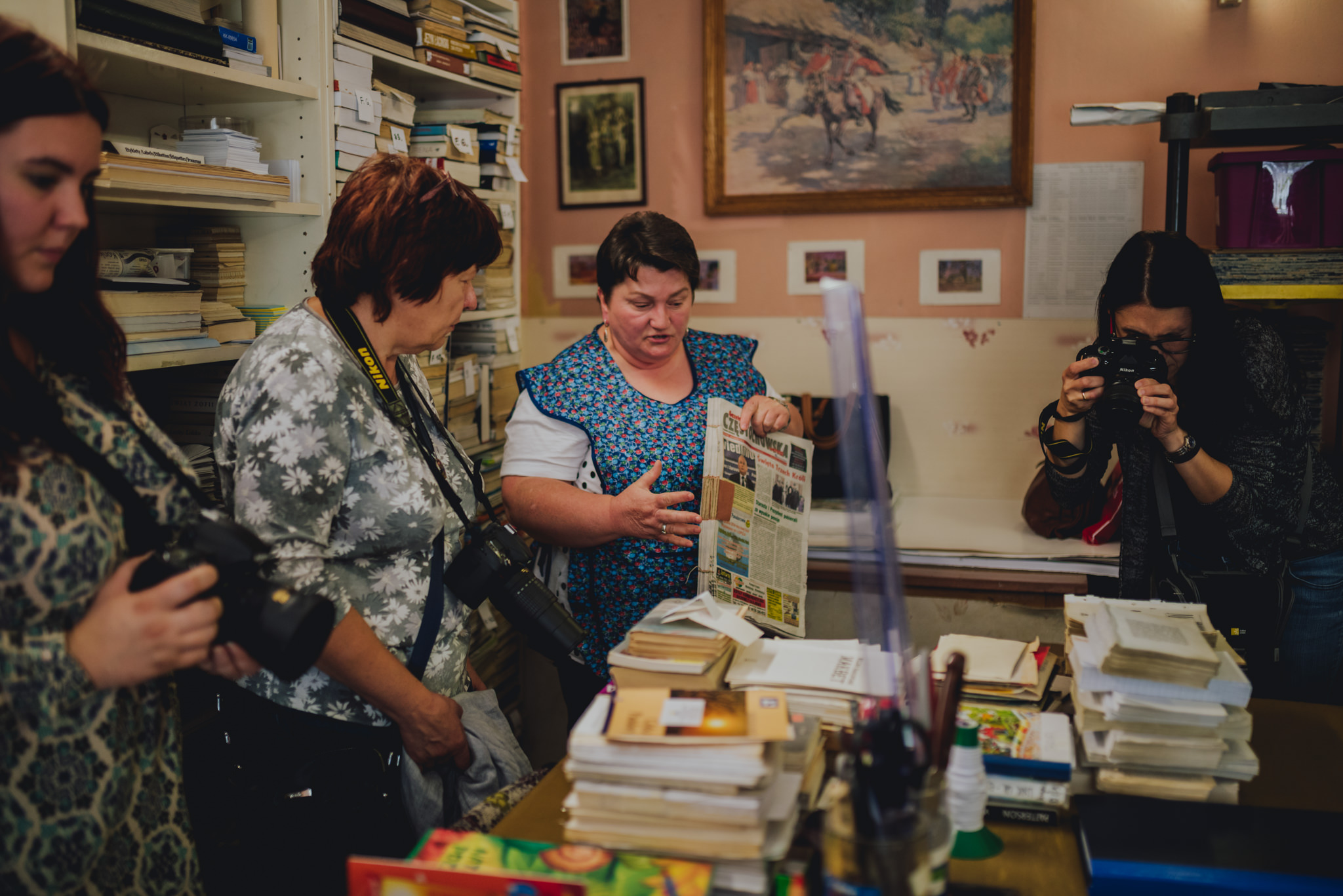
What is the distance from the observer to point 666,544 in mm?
2082

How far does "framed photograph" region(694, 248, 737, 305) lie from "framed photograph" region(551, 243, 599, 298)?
0.39 metres

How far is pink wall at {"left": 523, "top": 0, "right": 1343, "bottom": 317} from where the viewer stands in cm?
290

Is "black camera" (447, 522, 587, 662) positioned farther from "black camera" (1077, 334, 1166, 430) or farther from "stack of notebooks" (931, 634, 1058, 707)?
"black camera" (1077, 334, 1166, 430)

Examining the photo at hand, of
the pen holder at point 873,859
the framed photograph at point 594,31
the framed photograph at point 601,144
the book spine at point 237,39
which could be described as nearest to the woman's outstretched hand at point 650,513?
the pen holder at point 873,859

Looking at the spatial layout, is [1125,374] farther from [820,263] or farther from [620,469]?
[820,263]

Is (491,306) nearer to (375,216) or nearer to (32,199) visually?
(375,216)

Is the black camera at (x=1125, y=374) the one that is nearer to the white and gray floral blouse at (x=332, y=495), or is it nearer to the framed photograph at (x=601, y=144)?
the white and gray floral blouse at (x=332, y=495)

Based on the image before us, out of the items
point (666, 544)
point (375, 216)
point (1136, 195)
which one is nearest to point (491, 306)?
point (666, 544)

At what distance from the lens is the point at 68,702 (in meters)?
1.04

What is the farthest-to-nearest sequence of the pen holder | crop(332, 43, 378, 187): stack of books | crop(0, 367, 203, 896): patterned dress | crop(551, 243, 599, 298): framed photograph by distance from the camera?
crop(551, 243, 599, 298): framed photograph, crop(332, 43, 378, 187): stack of books, crop(0, 367, 203, 896): patterned dress, the pen holder

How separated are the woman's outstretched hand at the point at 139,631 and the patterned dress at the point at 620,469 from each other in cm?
109

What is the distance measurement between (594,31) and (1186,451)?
2.43 metres

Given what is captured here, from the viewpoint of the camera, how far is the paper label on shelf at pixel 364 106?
7.58 ft

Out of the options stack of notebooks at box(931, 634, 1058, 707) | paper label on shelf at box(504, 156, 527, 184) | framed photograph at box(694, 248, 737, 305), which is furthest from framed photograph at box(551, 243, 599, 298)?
stack of notebooks at box(931, 634, 1058, 707)
